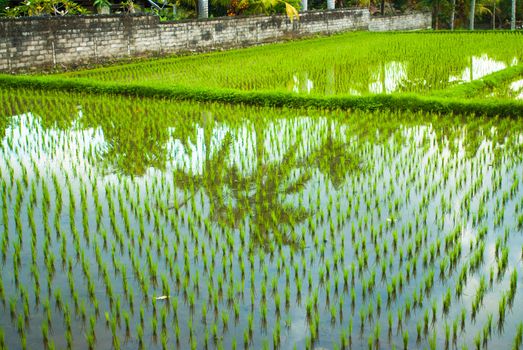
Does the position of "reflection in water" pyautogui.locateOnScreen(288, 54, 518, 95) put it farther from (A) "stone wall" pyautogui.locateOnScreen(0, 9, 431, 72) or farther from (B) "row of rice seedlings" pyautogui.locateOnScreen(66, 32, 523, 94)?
(A) "stone wall" pyautogui.locateOnScreen(0, 9, 431, 72)

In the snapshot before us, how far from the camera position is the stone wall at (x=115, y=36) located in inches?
487

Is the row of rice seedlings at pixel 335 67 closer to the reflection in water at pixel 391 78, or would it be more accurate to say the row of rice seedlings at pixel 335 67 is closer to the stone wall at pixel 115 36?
the reflection in water at pixel 391 78

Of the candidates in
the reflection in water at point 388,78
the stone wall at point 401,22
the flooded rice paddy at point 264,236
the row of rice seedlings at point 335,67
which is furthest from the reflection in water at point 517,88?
the stone wall at point 401,22

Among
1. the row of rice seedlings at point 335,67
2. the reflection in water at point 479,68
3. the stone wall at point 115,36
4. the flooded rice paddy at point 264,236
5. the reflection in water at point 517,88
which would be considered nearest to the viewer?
the flooded rice paddy at point 264,236

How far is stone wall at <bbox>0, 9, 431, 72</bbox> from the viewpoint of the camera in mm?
12375

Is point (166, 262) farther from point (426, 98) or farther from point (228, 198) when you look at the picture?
point (426, 98)

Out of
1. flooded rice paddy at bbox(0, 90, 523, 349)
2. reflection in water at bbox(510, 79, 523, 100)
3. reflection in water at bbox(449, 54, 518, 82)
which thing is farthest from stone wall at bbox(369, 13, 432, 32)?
flooded rice paddy at bbox(0, 90, 523, 349)

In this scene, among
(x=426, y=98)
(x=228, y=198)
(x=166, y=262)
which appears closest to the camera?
(x=166, y=262)

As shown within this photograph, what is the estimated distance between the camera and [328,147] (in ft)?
21.9

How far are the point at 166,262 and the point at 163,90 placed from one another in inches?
241

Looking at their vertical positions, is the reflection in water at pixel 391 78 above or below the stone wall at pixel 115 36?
below

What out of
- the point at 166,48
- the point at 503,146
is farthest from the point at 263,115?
the point at 166,48

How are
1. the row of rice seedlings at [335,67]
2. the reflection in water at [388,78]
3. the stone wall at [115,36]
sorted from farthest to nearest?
the stone wall at [115,36], the row of rice seedlings at [335,67], the reflection in water at [388,78]

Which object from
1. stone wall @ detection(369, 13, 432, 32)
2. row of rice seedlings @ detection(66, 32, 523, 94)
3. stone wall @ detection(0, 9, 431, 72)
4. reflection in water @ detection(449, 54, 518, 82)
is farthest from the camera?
stone wall @ detection(369, 13, 432, 32)
